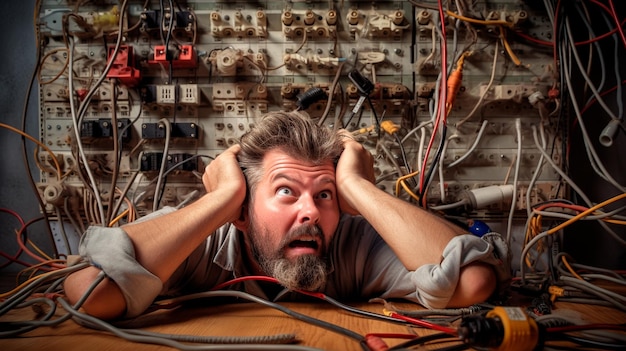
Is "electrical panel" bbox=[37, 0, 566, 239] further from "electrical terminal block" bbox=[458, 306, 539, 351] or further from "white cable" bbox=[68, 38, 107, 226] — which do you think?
"electrical terminal block" bbox=[458, 306, 539, 351]

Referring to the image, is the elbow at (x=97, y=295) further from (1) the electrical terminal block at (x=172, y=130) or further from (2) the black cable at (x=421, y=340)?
(1) the electrical terminal block at (x=172, y=130)

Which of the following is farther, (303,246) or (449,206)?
(449,206)

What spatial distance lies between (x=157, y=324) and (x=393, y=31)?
5.04 ft

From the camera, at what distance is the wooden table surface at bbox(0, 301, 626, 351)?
2.10 feet

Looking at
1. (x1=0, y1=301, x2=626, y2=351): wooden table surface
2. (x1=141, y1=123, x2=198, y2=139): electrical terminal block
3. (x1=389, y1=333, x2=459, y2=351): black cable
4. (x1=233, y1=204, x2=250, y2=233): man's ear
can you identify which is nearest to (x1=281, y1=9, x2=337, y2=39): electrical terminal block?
(x1=141, y1=123, x2=198, y2=139): electrical terminal block

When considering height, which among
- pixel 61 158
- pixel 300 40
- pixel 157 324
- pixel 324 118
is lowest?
pixel 157 324

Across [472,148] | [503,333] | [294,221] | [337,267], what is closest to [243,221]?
[294,221]

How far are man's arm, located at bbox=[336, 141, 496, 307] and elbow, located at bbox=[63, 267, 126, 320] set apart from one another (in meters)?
0.61

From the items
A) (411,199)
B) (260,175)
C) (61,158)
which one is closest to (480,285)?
(260,175)

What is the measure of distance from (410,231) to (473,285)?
18cm

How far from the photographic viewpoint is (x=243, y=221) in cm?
104

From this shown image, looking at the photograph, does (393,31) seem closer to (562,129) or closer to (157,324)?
(562,129)

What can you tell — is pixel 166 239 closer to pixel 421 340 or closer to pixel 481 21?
pixel 421 340

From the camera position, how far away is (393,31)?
5.30 feet
